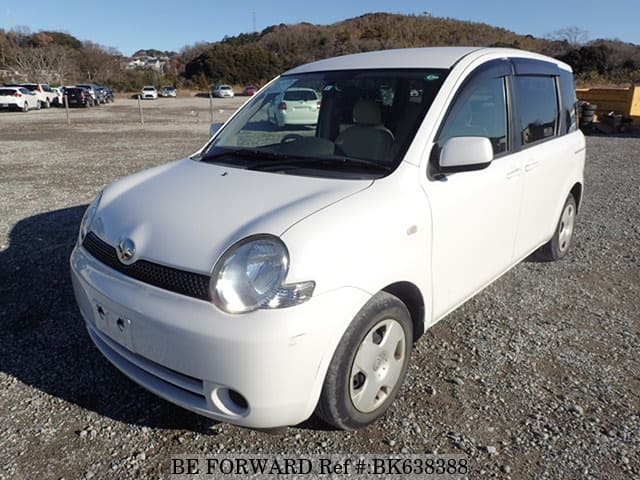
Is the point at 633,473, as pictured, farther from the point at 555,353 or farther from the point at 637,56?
the point at 637,56

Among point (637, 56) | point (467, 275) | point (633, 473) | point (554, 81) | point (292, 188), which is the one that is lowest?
point (633, 473)

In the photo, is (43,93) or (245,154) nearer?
(245,154)

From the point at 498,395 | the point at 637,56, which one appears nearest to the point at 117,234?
the point at 498,395

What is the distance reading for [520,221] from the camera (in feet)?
10.7

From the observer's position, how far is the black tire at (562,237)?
4.23 m

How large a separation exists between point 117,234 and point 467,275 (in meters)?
1.92

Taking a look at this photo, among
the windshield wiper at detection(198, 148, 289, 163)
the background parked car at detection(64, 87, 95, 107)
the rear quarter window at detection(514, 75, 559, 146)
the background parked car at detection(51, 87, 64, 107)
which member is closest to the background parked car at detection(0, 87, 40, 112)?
the background parked car at detection(64, 87, 95, 107)

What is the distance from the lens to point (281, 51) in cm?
9512

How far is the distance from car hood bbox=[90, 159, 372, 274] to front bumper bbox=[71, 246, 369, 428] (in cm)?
19

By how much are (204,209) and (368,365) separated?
1.06m

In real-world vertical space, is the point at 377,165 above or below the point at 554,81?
below

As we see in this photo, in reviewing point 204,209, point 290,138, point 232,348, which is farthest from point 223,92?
point 232,348

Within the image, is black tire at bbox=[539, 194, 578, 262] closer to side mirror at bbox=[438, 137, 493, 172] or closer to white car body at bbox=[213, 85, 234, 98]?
side mirror at bbox=[438, 137, 493, 172]

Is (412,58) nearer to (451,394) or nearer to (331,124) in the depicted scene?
(331,124)
